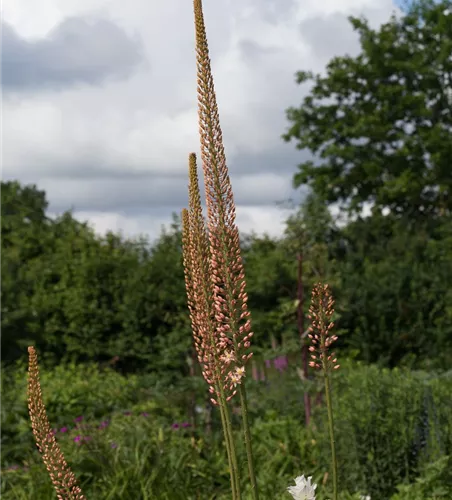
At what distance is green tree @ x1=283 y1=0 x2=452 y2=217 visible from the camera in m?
30.8

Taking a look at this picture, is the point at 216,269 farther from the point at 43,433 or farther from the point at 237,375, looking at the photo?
the point at 43,433

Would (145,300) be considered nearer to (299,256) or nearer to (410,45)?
(299,256)

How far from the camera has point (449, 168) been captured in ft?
98.9

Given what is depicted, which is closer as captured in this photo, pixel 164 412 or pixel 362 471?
pixel 362 471

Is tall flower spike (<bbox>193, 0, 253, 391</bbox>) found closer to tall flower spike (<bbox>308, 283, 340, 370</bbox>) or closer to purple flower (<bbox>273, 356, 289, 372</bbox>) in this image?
tall flower spike (<bbox>308, 283, 340, 370</bbox>)

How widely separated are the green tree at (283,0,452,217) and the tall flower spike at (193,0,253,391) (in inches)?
1133

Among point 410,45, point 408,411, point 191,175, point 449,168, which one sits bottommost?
point 408,411

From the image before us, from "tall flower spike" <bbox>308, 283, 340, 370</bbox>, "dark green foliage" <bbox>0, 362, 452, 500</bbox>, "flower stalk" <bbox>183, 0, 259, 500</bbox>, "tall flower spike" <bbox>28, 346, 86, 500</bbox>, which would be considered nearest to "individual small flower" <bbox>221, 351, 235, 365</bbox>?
"flower stalk" <bbox>183, 0, 259, 500</bbox>

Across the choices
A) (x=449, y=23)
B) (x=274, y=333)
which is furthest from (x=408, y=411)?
(x=449, y=23)

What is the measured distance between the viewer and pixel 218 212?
2.26 meters

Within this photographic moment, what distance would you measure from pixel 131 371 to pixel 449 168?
2002 centimetres

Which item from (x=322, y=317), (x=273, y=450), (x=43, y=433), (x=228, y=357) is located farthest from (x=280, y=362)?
(x=228, y=357)

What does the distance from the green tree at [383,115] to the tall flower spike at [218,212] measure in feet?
94.4

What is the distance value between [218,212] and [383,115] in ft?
101
